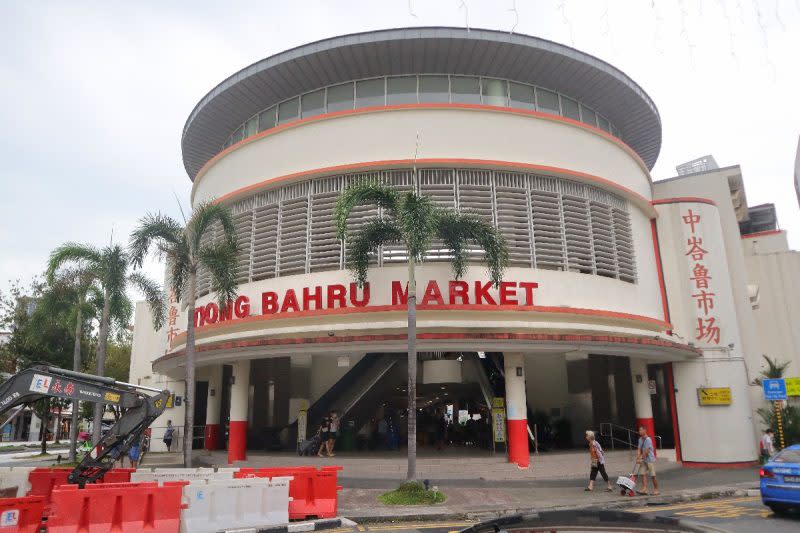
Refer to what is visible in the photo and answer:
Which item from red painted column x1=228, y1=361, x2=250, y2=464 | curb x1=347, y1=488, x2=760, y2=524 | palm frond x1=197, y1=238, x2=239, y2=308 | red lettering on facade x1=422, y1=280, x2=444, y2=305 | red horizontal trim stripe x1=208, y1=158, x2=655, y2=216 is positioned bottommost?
curb x1=347, y1=488, x2=760, y2=524

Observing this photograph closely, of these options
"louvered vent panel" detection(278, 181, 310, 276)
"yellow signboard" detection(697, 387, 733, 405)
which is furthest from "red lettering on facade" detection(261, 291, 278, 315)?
"yellow signboard" detection(697, 387, 733, 405)

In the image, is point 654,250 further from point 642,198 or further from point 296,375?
point 296,375

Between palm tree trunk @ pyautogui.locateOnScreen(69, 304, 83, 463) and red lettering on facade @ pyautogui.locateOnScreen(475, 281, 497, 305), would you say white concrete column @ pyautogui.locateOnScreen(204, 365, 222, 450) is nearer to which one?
palm tree trunk @ pyautogui.locateOnScreen(69, 304, 83, 463)

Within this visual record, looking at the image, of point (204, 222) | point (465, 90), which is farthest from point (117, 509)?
point (465, 90)

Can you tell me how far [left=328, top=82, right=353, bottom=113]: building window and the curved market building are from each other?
0.28ft

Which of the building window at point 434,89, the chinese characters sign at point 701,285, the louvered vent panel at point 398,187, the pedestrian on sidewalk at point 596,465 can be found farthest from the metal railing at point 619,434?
the building window at point 434,89

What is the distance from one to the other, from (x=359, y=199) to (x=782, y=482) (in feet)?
36.2

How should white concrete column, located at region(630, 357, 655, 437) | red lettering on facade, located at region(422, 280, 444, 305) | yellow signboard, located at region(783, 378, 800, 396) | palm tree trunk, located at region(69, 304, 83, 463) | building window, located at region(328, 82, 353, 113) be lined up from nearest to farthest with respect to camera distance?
red lettering on facade, located at region(422, 280, 444, 305)
yellow signboard, located at region(783, 378, 800, 396)
white concrete column, located at region(630, 357, 655, 437)
building window, located at region(328, 82, 353, 113)
palm tree trunk, located at region(69, 304, 83, 463)

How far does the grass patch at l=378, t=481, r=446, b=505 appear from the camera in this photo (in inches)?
516

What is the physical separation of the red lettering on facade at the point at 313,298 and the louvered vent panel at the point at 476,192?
5.26 metres

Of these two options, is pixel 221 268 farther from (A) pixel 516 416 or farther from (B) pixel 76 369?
(B) pixel 76 369

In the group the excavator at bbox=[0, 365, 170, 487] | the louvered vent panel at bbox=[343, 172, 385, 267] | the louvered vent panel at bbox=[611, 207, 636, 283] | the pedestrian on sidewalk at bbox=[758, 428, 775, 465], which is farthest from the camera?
the louvered vent panel at bbox=[611, 207, 636, 283]

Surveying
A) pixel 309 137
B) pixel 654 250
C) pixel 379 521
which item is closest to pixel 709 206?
pixel 654 250

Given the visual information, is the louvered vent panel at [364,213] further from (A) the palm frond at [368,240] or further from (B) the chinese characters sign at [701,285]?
(B) the chinese characters sign at [701,285]
